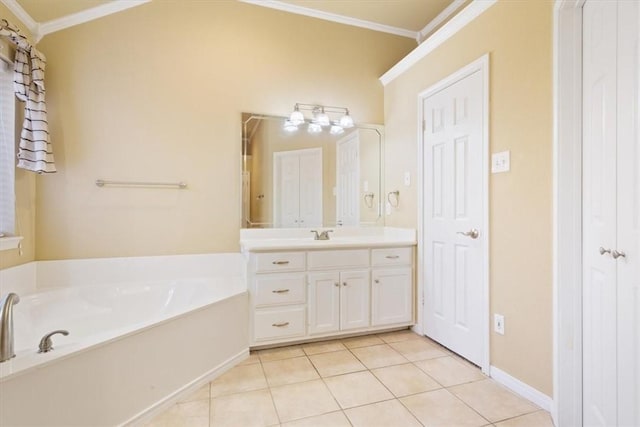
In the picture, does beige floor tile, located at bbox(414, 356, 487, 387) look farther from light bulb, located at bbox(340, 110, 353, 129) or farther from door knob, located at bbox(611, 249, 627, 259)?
light bulb, located at bbox(340, 110, 353, 129)

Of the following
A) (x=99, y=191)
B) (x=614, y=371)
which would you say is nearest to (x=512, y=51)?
(x=614, y=371)

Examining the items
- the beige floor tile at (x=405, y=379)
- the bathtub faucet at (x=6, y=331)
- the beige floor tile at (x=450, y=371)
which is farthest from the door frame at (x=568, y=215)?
the bathtub faucet at (x=6, y=331)

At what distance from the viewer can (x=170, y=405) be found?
1.76 meters

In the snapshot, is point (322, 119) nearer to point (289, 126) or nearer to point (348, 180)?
point (289, 126)

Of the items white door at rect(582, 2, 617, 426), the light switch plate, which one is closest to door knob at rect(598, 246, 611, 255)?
white door at rect(582, 2, 617, 426)

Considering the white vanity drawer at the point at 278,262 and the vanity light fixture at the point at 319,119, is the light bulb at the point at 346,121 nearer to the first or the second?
the vanity light fixture at the point at 319,119

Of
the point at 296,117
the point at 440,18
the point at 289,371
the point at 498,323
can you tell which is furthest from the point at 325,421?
the point at 440,18

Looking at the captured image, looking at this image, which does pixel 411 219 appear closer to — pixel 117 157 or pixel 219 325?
pixel 219 325

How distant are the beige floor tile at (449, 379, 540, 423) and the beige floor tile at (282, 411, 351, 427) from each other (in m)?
0.68

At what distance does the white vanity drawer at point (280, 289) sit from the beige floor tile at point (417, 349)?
31.5 inches

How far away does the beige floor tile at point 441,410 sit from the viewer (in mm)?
1625

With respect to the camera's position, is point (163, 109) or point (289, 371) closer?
point (289, 371)

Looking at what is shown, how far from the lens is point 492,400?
1806 mm

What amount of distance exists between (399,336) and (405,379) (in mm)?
713
